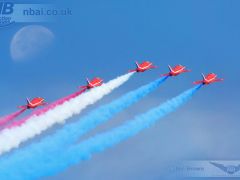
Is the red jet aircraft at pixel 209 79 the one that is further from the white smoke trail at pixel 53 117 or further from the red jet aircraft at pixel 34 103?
the red jet aircraft at pixel 34 103

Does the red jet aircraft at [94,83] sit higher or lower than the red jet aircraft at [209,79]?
higher

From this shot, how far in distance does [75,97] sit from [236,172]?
15.2 metres

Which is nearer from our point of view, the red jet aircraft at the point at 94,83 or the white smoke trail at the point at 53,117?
the white smoke trail at the point at 53,117

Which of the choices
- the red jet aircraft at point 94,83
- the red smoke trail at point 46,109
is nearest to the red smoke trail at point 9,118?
the red smoke trail at point 46,109

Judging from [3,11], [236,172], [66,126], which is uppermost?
[3,11]

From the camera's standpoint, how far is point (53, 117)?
50.2 metres

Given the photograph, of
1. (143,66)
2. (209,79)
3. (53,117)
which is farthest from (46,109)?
(209,79)

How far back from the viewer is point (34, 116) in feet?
163

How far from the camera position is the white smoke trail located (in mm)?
47481

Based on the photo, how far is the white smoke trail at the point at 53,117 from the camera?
47.5 meters

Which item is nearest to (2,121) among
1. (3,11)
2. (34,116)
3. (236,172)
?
(34,116)

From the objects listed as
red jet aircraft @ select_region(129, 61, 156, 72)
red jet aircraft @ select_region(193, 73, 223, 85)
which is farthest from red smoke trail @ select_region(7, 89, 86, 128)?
red jet aircraft @ select_region(193, 73, 223, 85)

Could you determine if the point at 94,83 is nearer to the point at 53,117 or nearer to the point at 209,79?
the point at 53,117

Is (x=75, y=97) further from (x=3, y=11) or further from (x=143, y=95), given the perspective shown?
(x=3, y=11)
